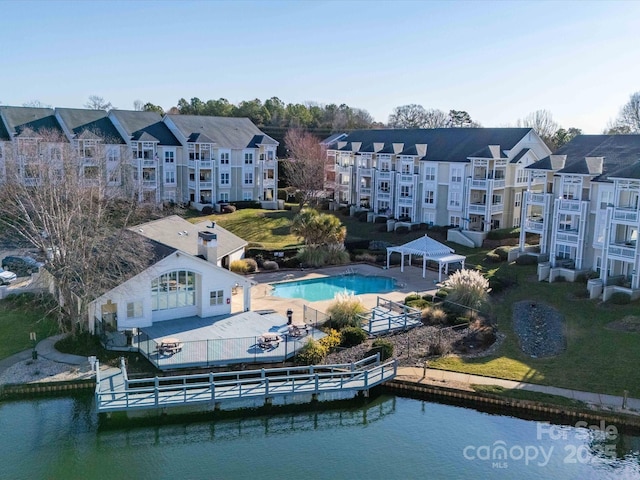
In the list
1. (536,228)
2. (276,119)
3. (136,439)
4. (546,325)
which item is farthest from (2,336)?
(276,119)

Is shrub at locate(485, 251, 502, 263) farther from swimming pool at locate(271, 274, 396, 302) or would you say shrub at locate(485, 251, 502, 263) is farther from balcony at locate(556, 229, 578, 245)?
swimming pool at locate(271, 274, 396, 302)

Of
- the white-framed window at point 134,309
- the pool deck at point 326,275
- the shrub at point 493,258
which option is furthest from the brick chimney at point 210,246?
the shrub at point 493,258

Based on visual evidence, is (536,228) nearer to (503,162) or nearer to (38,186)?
(503,162)

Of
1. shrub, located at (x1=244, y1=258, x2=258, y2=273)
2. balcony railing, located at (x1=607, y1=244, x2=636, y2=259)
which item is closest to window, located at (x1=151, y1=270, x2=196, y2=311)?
shrub, located at (x1=244, y1=258, x2=258, y2=273)

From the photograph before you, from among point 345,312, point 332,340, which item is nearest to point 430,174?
point 345,312

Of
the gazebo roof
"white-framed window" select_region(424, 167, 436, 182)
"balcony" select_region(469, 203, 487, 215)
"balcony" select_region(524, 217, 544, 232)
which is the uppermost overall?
"white-framed window" select_region(424, 167, 436, 182)

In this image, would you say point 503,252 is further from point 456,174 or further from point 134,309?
point 134,309
